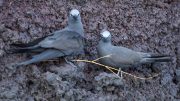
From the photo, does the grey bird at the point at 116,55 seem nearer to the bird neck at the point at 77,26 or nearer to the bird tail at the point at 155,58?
the bird tail at the point at 155,58

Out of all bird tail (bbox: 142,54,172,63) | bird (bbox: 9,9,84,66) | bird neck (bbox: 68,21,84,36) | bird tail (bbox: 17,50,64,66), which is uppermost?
bird neck (bbox: 68,21,84,36)

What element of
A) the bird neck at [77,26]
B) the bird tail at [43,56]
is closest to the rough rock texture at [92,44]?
the bird tail at [43,56]

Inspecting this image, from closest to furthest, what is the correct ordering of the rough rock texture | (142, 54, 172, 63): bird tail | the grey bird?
the rough rock texture → the grey bird → (142, 54, 172, 63): bird tail

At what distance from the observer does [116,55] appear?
3414 mm

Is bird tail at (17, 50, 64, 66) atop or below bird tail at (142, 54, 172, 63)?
atop

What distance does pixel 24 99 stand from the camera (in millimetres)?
3168

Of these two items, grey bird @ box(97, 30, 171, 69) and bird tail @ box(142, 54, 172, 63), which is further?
bird tail @ box(142, 54, 172, 63)

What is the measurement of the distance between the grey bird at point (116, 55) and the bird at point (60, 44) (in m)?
0.15

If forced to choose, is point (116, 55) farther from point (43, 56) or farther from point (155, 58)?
point (43, 56)

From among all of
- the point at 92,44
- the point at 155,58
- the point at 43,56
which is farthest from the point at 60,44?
the point at 155,58

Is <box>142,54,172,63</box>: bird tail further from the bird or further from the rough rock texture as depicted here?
the bird

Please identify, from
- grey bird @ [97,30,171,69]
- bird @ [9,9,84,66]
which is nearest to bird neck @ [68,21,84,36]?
Answer: bird @ [9,9,84,66]

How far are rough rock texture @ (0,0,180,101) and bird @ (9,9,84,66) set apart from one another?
0.08m

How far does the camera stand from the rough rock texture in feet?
10.5
